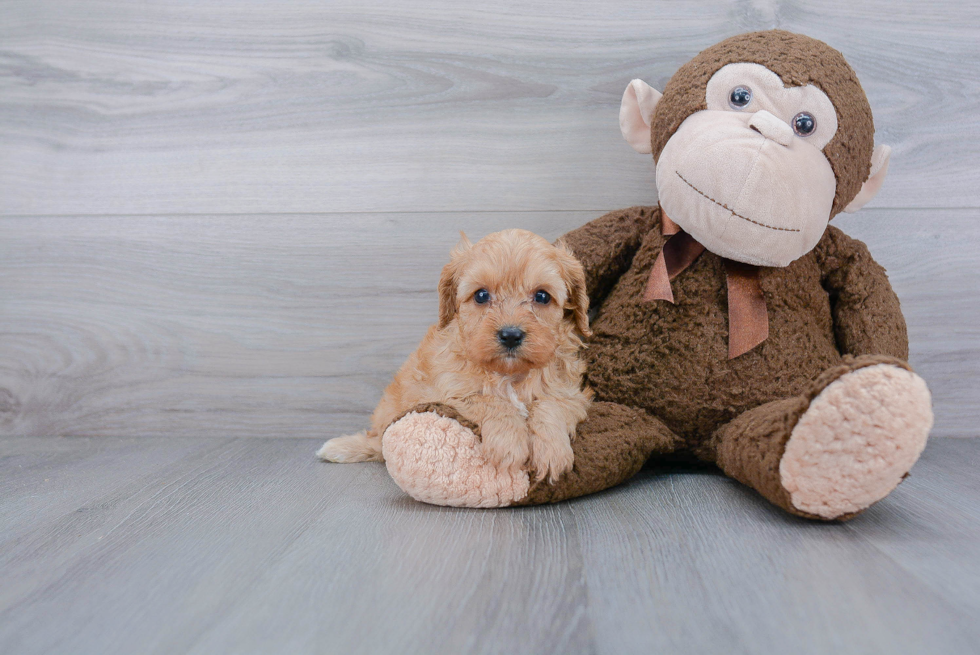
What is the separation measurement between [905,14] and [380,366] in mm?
1826

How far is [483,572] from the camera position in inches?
38.7

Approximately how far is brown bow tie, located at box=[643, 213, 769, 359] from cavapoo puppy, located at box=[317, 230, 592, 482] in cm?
18

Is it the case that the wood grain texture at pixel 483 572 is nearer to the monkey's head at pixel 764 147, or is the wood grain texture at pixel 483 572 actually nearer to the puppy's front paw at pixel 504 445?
the puppy's front paw at pixel 504 445

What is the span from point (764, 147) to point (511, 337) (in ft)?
2.10

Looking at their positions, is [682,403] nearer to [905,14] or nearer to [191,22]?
[905,14]

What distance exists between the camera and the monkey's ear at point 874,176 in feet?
4.82

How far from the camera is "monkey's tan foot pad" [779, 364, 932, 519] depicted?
1.01 m

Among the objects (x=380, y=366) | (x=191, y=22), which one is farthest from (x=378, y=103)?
(x=380, y=366)

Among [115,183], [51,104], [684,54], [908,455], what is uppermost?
[684,54]

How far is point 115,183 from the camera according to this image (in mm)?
1968

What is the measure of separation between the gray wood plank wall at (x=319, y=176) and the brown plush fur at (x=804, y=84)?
0.41m

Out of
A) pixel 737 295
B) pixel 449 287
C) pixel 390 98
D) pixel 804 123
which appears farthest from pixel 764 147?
pixel 390 98

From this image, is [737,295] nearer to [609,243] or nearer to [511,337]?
[609,243]

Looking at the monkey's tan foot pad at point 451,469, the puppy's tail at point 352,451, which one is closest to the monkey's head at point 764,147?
the monkey's tan foot pad at point 451,469
